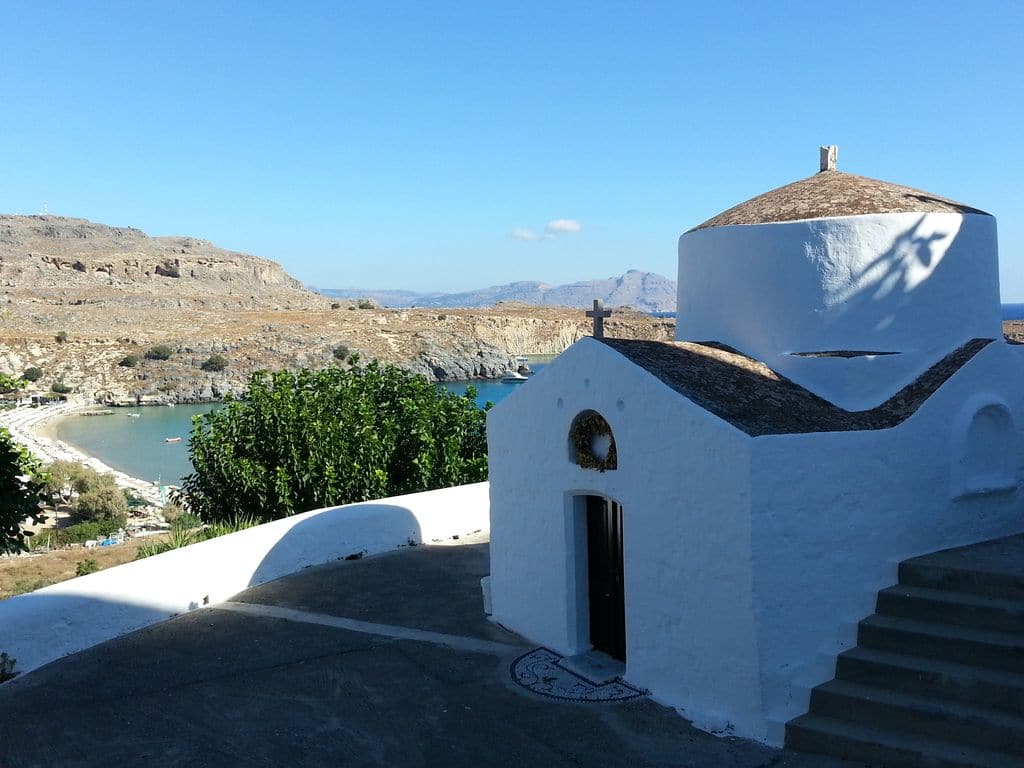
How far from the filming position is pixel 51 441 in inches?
1802

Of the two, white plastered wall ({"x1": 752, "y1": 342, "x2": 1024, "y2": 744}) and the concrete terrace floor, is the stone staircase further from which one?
the concrete terrace floor

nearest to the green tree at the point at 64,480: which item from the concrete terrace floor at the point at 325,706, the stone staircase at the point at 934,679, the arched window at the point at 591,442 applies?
the concrete terrace floor at the point at 325,706

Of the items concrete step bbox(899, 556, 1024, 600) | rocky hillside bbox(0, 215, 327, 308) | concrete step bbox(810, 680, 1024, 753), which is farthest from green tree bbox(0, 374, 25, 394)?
rocky hillside bbox(0, 215, 327, 308)

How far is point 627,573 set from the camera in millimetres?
8281

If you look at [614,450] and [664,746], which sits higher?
[614,450]

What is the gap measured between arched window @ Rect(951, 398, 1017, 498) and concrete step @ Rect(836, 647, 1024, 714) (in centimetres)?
195

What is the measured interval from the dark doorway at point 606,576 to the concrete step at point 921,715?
2113 mm

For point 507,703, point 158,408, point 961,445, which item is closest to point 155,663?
point 507,703

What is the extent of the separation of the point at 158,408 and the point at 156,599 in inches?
2248

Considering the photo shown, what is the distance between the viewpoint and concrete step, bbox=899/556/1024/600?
7.54m

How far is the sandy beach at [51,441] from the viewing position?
35.7 meters

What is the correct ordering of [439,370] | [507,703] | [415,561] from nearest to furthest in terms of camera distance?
[507,703], [415,561], [439,370]

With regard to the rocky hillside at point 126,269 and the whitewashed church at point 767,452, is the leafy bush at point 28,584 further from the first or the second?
the rocky hillside at point 126,269

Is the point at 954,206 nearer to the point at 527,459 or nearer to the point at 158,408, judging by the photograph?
the point at 527,459
